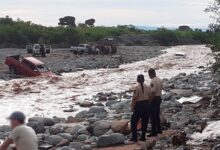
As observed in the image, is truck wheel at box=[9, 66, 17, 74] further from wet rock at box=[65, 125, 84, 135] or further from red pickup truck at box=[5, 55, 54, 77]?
wet rock at box=[65, 125, 84, 135]

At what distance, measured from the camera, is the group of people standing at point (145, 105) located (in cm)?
1201

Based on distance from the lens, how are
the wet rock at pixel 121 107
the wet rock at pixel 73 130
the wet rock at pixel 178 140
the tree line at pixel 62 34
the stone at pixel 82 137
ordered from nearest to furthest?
1. the wet rock at pixel 178 140
2. the stone at pixel 82 137
3. the wet rock at pixel 73 130
4. the wet rock at pixel 121 107
5. the tree line at pixel 62 34

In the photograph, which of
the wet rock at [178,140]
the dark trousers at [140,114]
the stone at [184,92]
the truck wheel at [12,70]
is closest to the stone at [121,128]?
the dark trousers at [140,114]

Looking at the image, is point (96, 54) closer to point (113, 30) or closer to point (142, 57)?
point (142, 57)

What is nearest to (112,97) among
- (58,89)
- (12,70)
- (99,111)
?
(99,111)

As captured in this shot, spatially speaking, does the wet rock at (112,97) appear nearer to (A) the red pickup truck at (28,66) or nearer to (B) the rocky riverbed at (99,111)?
(B) the rocky riverbed at (99,111)

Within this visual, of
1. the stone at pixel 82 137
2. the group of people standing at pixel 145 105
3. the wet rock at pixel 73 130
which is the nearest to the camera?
the group of people standing at pixel 145 105

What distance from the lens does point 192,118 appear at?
48.4ft

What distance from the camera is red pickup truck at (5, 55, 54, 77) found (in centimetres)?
3420

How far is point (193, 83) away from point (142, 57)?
3094cm

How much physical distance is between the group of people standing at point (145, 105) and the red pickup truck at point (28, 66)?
72.1ft

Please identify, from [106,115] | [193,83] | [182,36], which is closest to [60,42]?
[182,36]

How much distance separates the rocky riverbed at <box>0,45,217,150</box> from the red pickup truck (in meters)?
1.24

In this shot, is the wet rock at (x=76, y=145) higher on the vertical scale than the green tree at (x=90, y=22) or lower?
lower
